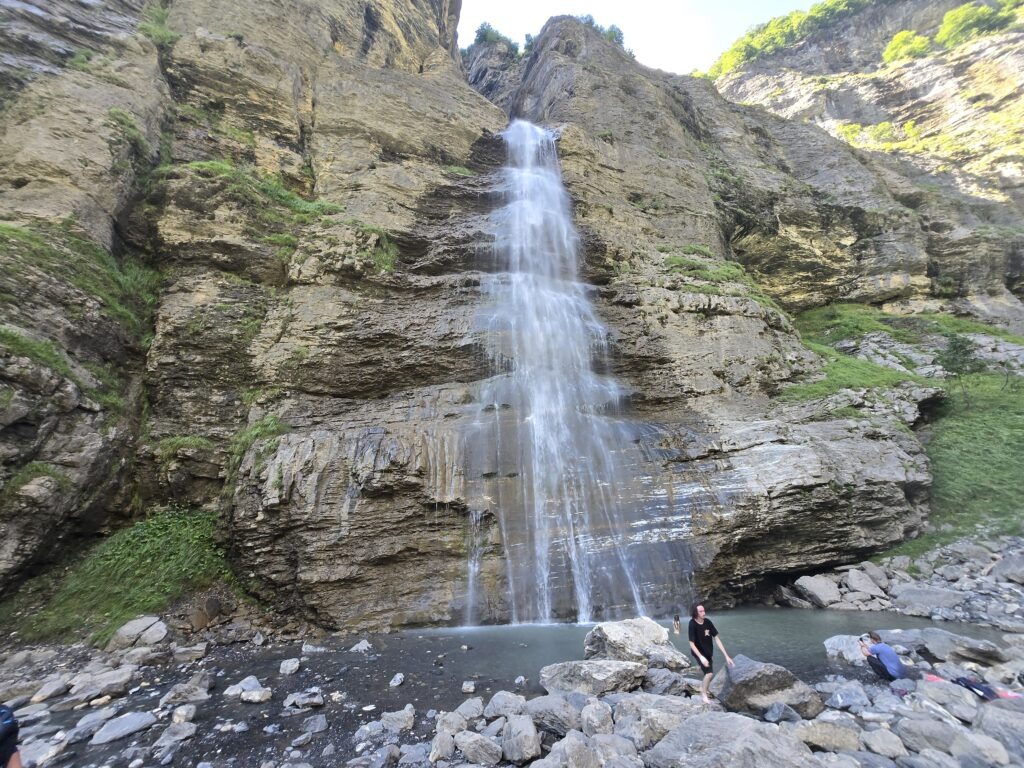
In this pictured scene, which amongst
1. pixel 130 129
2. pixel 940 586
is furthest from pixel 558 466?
pixel 130 129

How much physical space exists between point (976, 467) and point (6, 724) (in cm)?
1887

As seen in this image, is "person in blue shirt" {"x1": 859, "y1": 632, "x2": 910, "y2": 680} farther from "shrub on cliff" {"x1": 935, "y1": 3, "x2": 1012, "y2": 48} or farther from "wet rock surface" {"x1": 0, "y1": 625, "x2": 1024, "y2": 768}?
"shrub on cliff" {"x1": 935, "y1": 3, "x2": 1012, "y2": 48}

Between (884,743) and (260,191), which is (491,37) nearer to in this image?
(260,191)

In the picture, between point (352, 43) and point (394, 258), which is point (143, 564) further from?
point (352, 43)

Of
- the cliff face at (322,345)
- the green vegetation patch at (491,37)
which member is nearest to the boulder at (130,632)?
the cliff face at (322,345)

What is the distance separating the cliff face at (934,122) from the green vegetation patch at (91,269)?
23.6 metres

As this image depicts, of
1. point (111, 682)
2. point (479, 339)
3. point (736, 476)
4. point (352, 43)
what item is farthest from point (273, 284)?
point (352, 43)

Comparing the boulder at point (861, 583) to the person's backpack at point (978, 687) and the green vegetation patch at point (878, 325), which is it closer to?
the person's backpack at point (978, 687)

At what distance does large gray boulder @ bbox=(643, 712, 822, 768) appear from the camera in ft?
11.0

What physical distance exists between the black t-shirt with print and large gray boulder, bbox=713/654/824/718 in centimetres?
60

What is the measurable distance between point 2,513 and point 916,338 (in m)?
27.9

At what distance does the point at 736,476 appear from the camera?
10.9m

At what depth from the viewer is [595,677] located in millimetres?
5797

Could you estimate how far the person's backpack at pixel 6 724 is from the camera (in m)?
3.96
